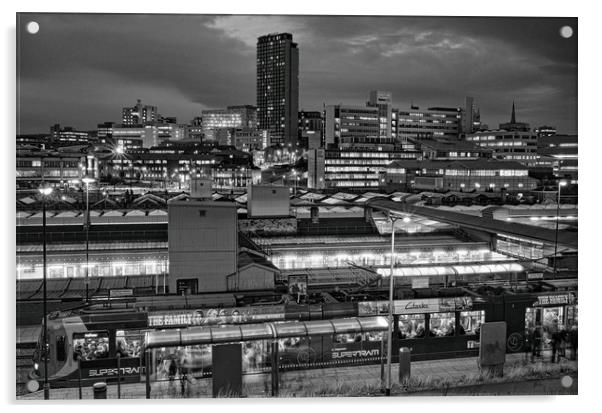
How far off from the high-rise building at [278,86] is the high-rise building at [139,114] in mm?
25562

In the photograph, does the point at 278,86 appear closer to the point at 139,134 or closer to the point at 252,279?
the point at 139,134

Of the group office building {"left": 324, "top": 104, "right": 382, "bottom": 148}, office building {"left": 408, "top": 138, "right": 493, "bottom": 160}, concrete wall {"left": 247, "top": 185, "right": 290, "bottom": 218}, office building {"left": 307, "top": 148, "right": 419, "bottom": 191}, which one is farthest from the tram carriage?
office building {"left": 324, "top": 104, "right": 382, "bottom": 148}

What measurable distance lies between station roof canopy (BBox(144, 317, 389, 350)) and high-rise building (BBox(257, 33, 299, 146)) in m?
119

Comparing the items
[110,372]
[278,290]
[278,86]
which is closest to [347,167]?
[278,290]

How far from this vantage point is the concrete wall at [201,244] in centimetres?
991

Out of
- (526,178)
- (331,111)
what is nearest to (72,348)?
(526,178)

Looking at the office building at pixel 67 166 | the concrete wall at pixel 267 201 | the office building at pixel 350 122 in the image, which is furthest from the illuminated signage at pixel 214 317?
the office building at pixel 350 122

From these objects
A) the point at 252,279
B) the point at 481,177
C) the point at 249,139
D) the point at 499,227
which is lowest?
the point at 252,279

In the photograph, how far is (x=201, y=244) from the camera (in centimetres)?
1005

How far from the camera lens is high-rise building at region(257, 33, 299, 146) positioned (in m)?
128

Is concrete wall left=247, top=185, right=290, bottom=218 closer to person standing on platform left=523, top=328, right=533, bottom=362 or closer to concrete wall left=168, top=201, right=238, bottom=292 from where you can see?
concrete wall left=168, top=201, right=238, bottom=292

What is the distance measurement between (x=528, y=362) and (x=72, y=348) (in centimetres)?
648

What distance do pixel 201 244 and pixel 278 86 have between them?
406 ft

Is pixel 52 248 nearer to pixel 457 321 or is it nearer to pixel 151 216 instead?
pixel 151 216
